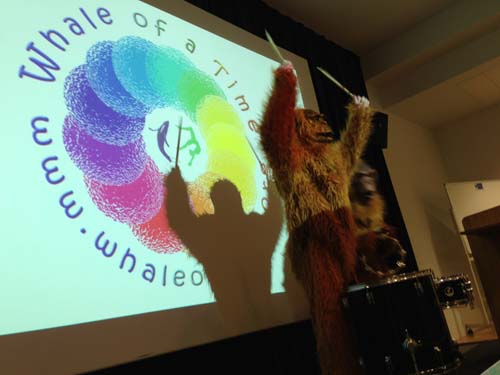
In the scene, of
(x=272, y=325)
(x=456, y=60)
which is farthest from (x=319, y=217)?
(x=456, y=60)

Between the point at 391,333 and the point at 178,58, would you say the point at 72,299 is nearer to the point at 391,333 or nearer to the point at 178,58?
the point at 391,333

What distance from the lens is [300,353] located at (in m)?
1.64

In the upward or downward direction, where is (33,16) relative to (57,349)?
upward

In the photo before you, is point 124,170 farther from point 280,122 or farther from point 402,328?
point 402,328

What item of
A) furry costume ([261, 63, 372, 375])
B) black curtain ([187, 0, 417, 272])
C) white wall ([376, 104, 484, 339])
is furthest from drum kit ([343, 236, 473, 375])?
white wall ([376, 104, 484, 339])

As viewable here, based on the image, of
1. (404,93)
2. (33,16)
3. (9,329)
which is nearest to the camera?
(9,329)

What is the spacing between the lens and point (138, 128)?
1.26 metres

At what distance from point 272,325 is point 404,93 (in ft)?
7.69

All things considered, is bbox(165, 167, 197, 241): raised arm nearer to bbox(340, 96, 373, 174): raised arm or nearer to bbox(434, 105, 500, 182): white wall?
bbox(340, 96, 373, 174): raised arm

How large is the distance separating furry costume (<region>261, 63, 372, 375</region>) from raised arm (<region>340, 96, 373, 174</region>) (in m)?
0.09

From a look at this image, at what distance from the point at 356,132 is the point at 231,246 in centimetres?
53

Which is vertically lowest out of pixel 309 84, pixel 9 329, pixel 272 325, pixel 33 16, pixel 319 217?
pixel 272 325

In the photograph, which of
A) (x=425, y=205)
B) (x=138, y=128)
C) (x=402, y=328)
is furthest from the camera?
(x=425, y=205)

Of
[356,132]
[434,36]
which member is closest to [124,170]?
[356,132]
